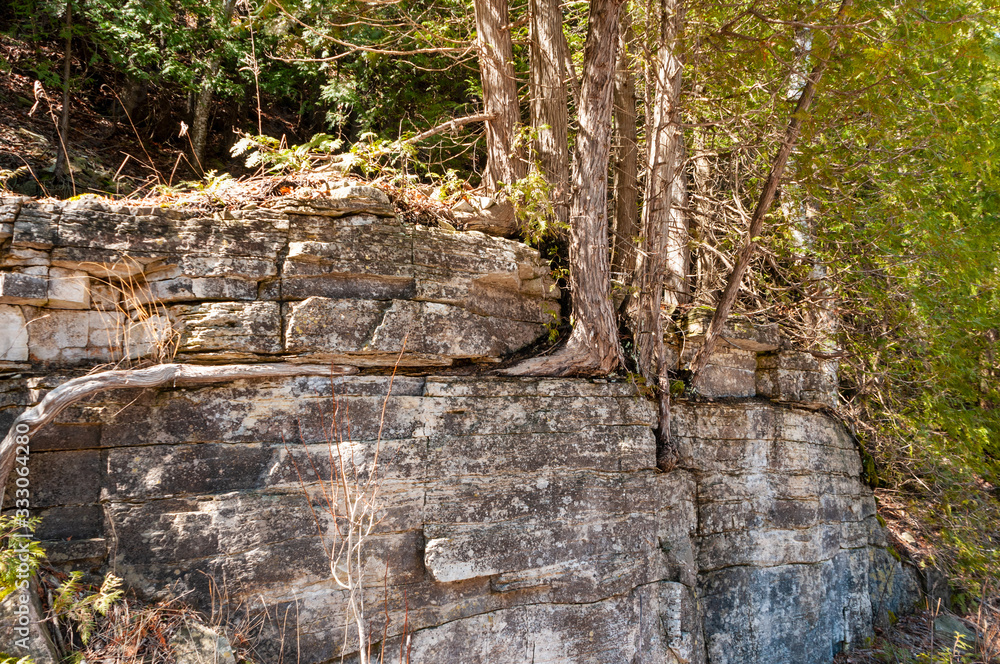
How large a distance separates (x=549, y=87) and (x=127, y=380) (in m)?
4.17

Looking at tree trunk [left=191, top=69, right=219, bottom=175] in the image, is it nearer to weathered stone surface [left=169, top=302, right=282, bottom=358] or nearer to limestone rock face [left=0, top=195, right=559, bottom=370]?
limestone rock face [left=0, top=195, right=559, bottom=370]

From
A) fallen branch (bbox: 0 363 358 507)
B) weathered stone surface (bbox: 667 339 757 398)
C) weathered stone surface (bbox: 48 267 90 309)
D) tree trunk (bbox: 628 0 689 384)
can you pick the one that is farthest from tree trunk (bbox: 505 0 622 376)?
weathered stone surface (bbox: 48 267 90 309)

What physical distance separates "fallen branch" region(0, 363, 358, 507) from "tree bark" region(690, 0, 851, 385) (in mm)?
3390

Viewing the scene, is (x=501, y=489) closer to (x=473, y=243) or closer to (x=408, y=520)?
(x=408, y=520)

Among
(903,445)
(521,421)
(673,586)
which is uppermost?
(521,421)

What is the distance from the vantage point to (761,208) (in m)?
5.66

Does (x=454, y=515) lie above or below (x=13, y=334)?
below

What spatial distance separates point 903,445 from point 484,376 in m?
5.73

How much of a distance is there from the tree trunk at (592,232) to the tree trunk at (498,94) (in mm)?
662

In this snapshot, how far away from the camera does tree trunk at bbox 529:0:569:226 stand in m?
5.65

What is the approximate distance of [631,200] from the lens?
6480 millimetres

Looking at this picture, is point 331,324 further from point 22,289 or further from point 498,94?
point 498,94

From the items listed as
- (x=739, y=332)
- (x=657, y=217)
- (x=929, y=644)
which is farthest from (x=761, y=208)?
(x=929, y=644)

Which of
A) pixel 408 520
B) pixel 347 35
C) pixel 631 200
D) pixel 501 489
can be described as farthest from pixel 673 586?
pixel 347 35
